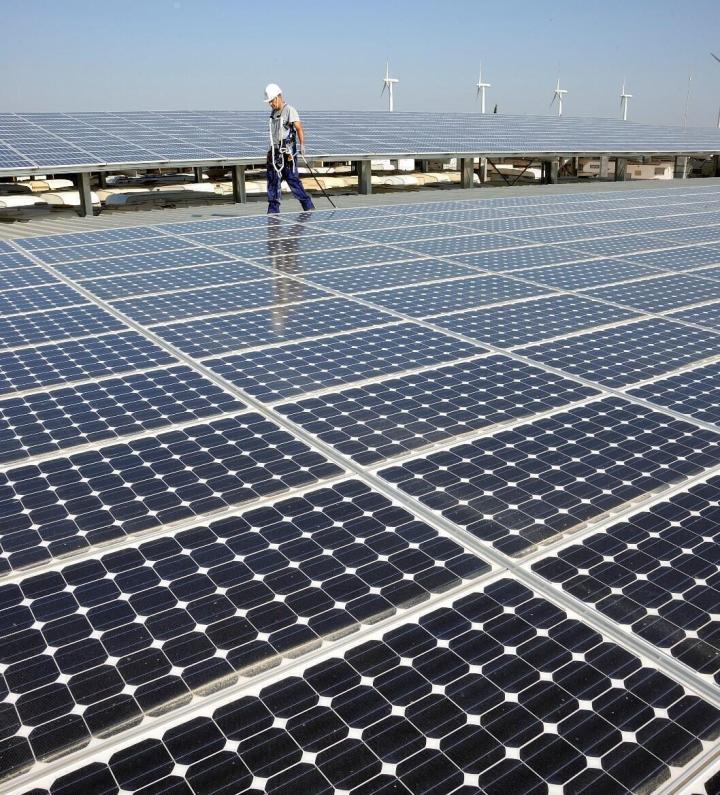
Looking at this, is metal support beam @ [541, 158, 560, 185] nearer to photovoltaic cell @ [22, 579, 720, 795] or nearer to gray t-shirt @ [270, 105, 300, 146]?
gray t-shirt @ [270, 105, 300, 146]

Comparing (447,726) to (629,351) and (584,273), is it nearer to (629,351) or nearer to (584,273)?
(629,351)

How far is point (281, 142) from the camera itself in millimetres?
17734

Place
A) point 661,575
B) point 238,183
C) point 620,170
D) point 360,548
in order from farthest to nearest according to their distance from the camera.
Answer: point 620,170, point 238,183, point 360,548, point 661,575

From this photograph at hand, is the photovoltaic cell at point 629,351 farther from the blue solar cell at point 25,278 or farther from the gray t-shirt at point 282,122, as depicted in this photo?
the gray t-shirt at point 282,122

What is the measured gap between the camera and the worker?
17391 millimetres

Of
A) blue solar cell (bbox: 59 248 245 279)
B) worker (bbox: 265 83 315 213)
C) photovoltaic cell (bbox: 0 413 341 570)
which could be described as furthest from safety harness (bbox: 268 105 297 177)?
photovoltaic cell (bbox: 0 413 341 570)

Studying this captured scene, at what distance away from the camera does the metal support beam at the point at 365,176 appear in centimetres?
2434

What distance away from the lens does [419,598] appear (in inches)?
164

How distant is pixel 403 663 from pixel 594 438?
9.76ft

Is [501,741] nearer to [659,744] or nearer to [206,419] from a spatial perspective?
[659,744]

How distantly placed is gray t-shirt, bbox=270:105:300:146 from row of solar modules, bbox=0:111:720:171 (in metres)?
3.85

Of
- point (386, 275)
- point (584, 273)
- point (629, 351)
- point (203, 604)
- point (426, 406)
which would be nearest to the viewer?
point (203, 604)

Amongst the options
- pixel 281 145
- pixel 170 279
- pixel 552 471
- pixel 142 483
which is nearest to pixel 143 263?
pixel 170 279

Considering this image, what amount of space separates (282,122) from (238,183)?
4828 millimetres
